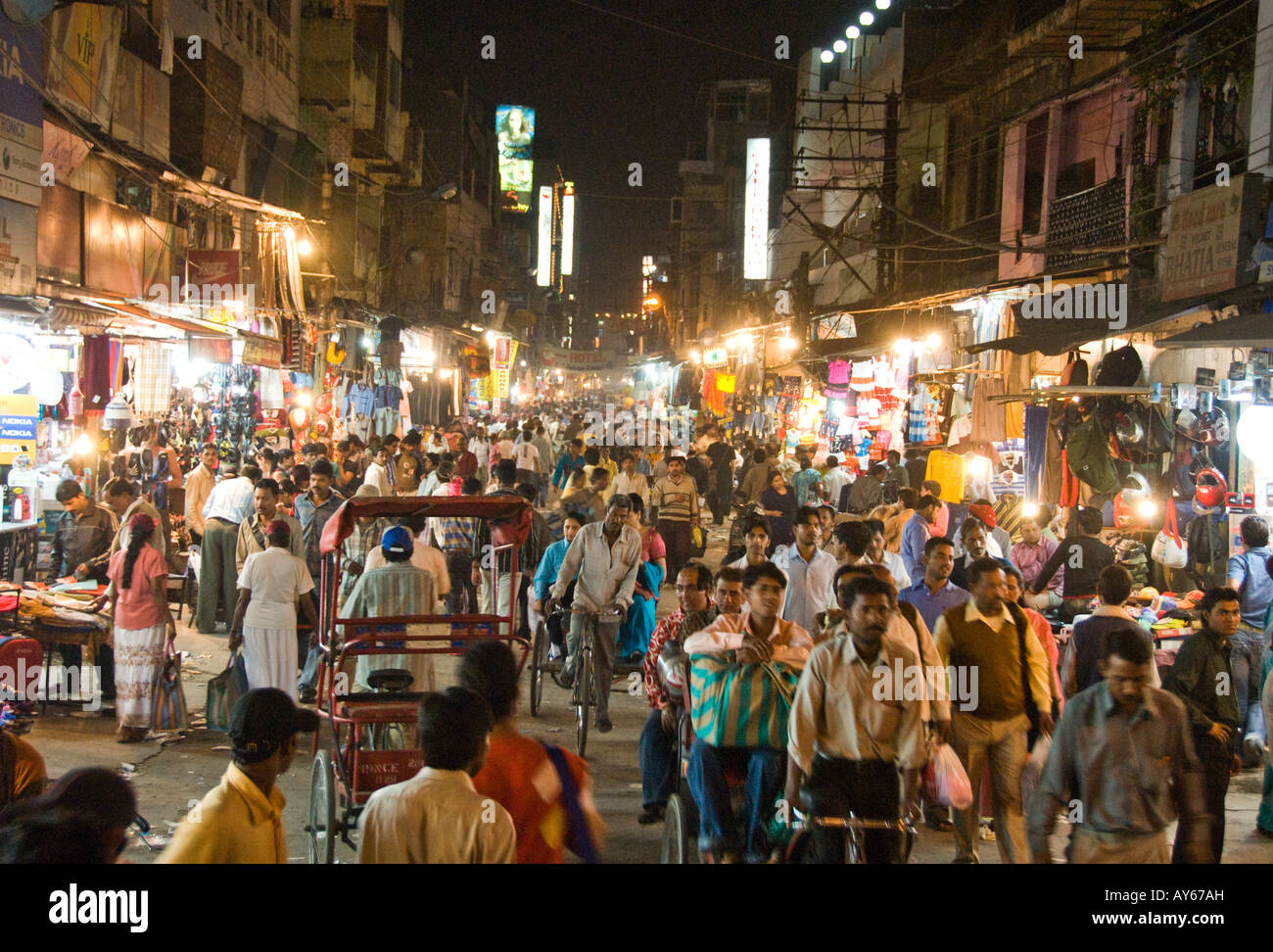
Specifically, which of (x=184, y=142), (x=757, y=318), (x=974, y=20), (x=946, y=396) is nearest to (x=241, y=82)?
(x=184, y=142)

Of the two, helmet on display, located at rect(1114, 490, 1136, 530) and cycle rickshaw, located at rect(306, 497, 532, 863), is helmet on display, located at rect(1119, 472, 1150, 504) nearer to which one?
helmet on display, located at rect(1114, 490, 1136, 530)

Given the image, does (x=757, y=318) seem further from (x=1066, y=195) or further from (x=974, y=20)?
(x=1066, y=195)

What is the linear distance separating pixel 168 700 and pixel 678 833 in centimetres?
524

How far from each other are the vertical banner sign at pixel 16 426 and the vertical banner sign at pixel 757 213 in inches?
1035

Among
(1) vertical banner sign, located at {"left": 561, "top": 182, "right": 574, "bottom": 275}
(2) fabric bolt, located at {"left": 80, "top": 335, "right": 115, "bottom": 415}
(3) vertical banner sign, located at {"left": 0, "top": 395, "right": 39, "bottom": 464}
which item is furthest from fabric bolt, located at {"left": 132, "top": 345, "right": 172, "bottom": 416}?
(1) vertical banner sign, located at {"left": 561, "top": 182, "right": 574, "bottom": 275}

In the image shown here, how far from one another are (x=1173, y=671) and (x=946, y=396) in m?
10.7

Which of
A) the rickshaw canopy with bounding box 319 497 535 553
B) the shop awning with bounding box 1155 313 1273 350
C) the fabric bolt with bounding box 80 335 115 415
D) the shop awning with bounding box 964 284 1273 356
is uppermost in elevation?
the shop awning with bounding box 964 284 1273 356

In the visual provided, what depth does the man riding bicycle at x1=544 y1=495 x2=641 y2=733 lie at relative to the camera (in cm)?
912

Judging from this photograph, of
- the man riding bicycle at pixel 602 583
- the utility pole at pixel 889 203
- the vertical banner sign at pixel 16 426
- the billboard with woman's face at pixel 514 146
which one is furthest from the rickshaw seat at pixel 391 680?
the billboard with woman's face at pixel 514 146

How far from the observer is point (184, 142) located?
17594mm

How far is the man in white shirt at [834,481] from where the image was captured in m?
17.5

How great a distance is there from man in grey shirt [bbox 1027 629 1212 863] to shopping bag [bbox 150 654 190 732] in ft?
22.8

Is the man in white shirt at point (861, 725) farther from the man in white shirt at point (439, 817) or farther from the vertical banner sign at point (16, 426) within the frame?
the vertical banner sign at point (16, 426)

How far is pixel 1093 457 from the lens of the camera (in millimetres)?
12219
